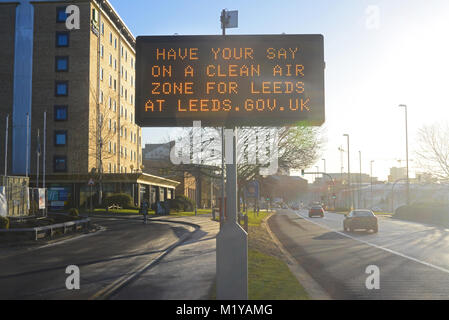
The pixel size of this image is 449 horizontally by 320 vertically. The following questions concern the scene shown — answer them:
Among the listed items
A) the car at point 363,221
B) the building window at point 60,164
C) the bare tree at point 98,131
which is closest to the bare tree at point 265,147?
the car at point 363,221

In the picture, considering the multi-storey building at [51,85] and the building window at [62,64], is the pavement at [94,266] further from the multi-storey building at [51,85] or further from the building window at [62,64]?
the building window at [62,64]

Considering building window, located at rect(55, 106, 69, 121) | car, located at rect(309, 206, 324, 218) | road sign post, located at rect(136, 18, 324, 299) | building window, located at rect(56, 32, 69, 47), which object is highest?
building window, located at rect(56, 32, 69, 47)

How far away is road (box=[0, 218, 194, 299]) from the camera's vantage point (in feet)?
29.9

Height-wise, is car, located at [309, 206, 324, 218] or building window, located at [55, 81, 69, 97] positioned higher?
→ building window, located at [55, 81, 69, 97]

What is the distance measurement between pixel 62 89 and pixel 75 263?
48.5 m

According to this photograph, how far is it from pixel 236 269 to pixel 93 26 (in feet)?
186

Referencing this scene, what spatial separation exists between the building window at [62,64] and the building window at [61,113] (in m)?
4.64

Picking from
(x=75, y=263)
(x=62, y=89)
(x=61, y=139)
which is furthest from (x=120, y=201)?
(x=75, y=263)

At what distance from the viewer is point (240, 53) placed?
788cm

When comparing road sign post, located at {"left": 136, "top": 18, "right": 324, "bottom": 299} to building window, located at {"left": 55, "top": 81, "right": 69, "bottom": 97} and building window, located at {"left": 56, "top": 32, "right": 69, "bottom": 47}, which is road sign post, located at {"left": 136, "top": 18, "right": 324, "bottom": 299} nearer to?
building window, located at {"left": 55, "top": 81, "right": 69, "bottom": 97}

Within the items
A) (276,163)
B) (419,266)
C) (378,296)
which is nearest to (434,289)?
(378,296)

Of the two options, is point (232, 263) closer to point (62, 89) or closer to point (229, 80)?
point (229, 80)

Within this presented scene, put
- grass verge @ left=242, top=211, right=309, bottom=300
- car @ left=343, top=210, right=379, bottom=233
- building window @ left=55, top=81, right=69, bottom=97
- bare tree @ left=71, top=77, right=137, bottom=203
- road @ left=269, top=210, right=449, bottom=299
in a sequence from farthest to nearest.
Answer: building window @ left=55, top=81, right=69, bottom=97 < bare tree @ left=71, top=77, right=137, bottom=203 < car @ left=343, top=210, right=379, bottom=233 < road @ left=269, top=210, right=449, bottom=299 < grass verge @ left=242, top=211, right=309, bottom=300

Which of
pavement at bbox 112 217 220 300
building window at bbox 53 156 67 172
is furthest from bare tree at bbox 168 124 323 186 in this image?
building window at bbox 53 156 67 172
